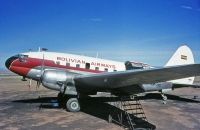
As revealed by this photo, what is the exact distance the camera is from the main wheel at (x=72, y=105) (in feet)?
49.9

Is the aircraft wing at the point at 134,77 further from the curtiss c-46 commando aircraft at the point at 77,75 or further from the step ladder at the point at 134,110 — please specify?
the step ladder at the point at 134,110

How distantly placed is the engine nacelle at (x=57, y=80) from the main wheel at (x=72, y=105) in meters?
0.62

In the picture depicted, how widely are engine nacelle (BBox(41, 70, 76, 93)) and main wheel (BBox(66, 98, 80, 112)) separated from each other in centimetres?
62

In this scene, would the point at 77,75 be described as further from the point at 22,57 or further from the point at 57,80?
the point at 22,57

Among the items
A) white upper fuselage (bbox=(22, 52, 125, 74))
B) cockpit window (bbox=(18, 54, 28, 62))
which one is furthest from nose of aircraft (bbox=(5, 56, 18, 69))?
white upper fuselage (bbox=(22, 52, 125, 74))

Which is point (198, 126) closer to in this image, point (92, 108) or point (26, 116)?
point (92, 108)

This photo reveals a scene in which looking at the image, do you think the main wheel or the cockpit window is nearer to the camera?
the main wheel

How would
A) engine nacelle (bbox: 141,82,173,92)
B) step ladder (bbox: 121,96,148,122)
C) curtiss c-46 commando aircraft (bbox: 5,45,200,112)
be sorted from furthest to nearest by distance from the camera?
engine nacelle (bbox: 141,82,173,92)
curtiss c-46 commando aircraft (bbox: 5,45,200,112)
step ladder (bbox: 121,96,148,122)

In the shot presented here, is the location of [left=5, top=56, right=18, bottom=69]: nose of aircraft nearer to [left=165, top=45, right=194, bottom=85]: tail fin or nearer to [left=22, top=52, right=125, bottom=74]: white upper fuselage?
[left=22, top=52, right=125, bottom=74]: white upper fuselage

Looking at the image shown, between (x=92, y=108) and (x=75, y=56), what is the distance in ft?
12.6

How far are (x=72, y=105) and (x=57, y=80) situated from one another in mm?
1815

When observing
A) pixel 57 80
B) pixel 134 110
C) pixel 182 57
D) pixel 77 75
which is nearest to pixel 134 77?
pixel 77 75

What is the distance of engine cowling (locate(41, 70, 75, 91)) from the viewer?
14867 mm

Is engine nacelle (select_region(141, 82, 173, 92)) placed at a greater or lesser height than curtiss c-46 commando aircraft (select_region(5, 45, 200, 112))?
lesser
